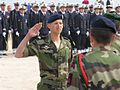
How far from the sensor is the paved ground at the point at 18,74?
8.48 meters

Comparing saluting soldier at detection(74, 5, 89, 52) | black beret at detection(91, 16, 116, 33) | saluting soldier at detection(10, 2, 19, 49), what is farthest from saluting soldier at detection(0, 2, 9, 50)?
black beret at detection(91, 16, 116, 33)

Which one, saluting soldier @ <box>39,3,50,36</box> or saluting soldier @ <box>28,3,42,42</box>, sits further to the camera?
saluting soldier @ <box>28,3,42,42</box>

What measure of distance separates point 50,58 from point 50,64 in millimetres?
65

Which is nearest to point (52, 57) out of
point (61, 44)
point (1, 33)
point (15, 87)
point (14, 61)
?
point (61, 44)

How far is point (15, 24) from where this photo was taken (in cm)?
1452

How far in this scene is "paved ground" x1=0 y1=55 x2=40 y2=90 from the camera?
8477mm

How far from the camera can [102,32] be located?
2473 mm

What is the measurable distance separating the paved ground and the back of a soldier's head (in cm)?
577

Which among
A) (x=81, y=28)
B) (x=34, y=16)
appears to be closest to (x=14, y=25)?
(x=34, y=16)

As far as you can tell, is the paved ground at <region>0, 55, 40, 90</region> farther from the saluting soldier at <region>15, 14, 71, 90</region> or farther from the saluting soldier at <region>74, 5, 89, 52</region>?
the saluting soldier at <region>15, 14, 71, 90</region>

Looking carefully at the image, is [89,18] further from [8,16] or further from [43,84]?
[43,84]

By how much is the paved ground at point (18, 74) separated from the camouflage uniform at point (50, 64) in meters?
4.05

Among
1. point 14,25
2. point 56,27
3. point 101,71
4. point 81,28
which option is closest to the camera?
point 101,71

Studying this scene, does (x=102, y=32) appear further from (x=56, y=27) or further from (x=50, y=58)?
(x=56, y=27)
